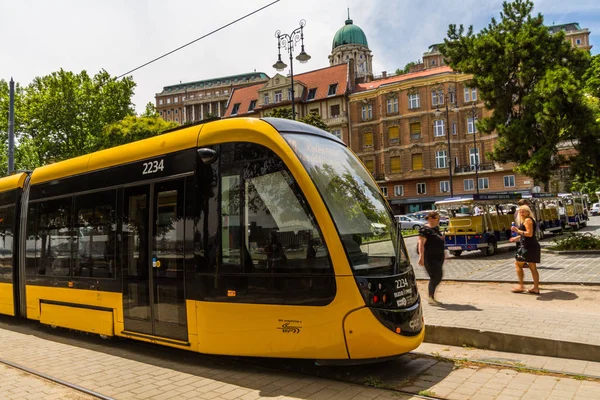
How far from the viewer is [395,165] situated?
53156 mm

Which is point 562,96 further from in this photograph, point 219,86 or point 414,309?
point 219,86

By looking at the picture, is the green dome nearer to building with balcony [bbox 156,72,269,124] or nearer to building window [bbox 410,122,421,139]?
building with balcony [bbox 156,72,269,124]

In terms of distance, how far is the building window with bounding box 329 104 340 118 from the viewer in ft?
187

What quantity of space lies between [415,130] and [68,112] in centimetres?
3513

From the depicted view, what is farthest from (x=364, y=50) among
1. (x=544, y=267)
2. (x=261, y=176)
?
(x=261, y=176)

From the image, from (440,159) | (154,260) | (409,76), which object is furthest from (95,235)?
(409,76)

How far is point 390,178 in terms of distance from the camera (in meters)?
53.0

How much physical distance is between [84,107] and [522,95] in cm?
3207

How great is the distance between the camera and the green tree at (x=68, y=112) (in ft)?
117

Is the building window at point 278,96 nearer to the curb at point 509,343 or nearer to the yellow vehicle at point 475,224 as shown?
the yellow vehicle at point 475,224

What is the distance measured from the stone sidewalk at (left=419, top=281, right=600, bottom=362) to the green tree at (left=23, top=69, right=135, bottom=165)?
33.5 meters

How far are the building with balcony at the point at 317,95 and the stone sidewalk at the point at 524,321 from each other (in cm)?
4698

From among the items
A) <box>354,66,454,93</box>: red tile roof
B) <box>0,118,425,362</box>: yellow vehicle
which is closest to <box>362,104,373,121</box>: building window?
<box>354,66,454,93</box>: red tile roof

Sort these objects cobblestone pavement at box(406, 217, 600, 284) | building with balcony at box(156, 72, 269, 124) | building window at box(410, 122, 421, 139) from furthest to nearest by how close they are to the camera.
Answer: building with balcony at box(156, 72, 269, 124)
building window at box(410, 122, 421, 139)
cobblestone pavement at box(406, 217, 600, 284)
